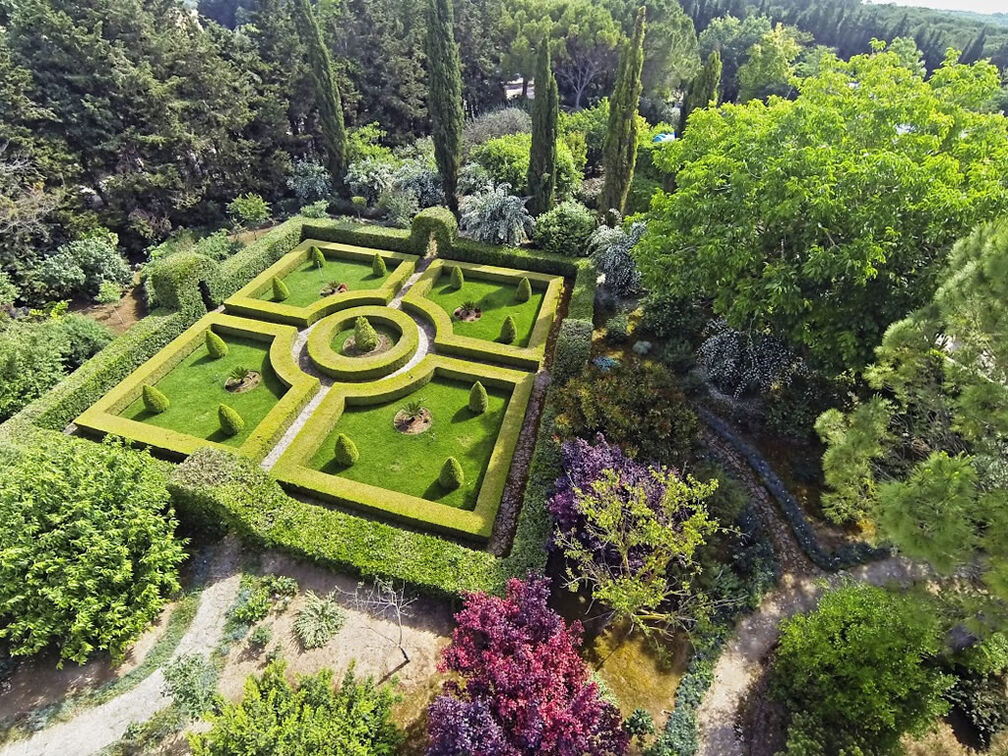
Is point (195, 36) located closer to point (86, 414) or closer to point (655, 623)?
point (86, 414)

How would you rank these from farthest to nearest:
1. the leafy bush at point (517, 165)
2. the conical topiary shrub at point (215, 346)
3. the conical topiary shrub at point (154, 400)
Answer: the leafy bush at point (517, 165) → the conical topiary shrub at point (215, 346) → the conical topiary shrub at point (154, 400)

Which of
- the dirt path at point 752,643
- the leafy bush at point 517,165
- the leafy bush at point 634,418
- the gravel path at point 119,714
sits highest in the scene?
the leafy bush at point 517,165

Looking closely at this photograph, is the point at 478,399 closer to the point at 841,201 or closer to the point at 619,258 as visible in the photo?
the point at 619,258

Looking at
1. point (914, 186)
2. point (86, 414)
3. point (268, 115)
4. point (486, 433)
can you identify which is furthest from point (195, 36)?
point (914, 186)

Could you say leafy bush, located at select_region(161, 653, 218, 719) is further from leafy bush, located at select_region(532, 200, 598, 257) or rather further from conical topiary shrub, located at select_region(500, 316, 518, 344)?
leafy bush, located at select_region(532, 200, 598, 257)

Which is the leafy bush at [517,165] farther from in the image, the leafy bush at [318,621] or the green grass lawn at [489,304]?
the leafy bush at [318,621]

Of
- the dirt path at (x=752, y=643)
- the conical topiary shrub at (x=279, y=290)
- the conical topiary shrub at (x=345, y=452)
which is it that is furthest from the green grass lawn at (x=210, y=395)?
the dirt path at (x=752, y=643)

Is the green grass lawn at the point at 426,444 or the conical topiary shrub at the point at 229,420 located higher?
the conical topiary shrub at the point at 229,420

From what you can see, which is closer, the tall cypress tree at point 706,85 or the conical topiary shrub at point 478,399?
the conical topiary shrub at point 478,399
